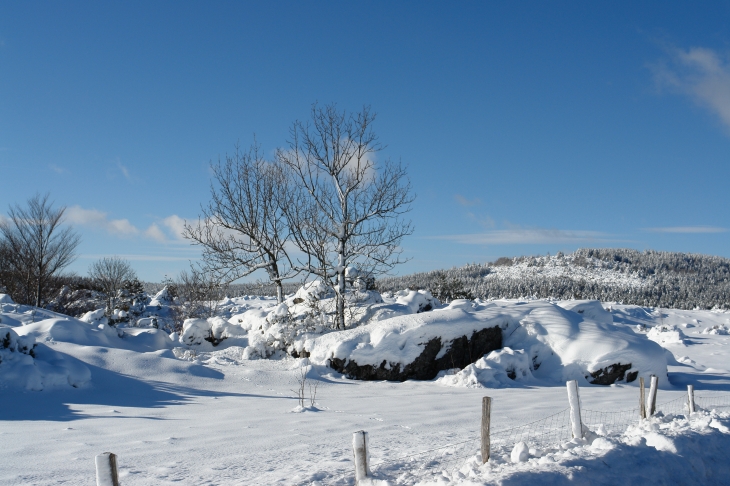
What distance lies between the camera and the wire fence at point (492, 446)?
4.91 m

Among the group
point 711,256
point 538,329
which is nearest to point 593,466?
point 538,329

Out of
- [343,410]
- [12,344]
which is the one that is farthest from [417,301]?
[12,344]

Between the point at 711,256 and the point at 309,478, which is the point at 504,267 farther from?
the point at 309,478

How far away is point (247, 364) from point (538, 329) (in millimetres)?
8846

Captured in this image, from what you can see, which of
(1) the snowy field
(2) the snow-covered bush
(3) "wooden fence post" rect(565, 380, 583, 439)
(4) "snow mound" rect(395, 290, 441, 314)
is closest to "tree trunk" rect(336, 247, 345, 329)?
(1) the snowy field

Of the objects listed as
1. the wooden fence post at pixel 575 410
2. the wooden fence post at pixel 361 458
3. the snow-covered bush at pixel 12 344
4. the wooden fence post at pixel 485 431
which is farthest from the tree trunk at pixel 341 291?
the wooden fence post at pixel 361 458

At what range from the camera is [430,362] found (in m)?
13.1

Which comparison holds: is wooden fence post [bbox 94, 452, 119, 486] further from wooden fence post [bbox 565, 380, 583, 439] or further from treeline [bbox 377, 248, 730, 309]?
treeline [bbox 377, 248, 730, 309]

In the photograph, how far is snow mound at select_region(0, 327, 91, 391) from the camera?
8094 millimetres

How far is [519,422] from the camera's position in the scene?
7.93 m

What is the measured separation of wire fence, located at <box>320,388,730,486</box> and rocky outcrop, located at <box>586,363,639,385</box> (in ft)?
9.63

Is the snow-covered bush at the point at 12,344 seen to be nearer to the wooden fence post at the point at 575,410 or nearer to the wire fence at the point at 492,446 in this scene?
the wire fence at the point at 492,446

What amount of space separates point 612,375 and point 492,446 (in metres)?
8.45

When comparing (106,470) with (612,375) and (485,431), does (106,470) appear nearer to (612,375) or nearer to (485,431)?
(485,431)
